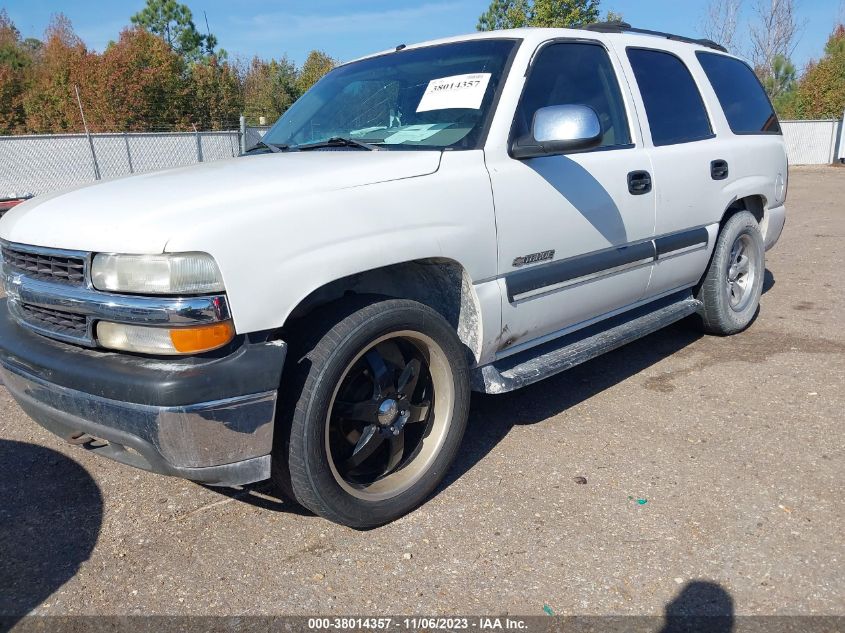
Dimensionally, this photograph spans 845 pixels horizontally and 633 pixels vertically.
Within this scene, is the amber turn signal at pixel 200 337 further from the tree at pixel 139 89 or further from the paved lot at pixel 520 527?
the tree at pixel 139 89

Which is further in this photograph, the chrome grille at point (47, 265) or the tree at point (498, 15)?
the tree at point (498, 15)

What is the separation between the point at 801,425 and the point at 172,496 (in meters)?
3.09

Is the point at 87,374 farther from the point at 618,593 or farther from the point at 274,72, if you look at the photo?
the point at 274,72

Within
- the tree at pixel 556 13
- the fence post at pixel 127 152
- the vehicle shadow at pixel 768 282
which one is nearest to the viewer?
the vehicle shadow at pixel 768 282

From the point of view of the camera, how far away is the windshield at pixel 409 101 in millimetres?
3066

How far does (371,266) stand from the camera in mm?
2498

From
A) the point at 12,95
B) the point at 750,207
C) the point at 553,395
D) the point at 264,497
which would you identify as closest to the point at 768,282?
the point at 750,207

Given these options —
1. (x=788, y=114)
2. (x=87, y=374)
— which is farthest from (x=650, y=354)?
(x=788, y=114)

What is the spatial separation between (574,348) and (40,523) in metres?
2.54

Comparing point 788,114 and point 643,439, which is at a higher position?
point 788,114

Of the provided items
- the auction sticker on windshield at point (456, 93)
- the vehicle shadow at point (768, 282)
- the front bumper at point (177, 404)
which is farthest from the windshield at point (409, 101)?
the vehicle shadow at point (768, 282)

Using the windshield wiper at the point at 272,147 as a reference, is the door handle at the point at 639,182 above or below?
below

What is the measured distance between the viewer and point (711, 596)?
2.31m

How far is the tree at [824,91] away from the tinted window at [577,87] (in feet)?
101
